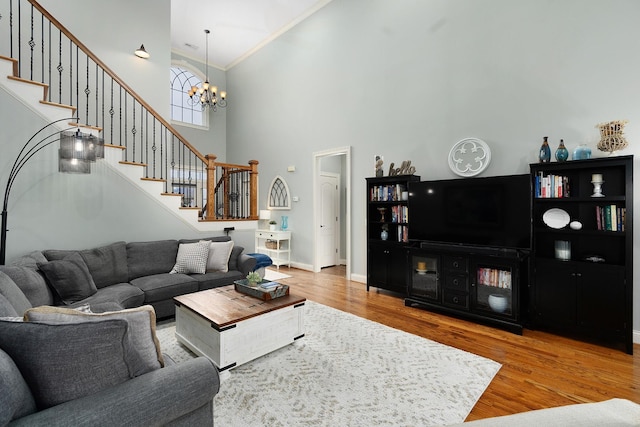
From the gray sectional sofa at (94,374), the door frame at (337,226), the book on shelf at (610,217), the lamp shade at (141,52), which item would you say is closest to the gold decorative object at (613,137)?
the book on shelf at (610,217)

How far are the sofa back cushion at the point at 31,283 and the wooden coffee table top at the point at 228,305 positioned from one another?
3.37 feet

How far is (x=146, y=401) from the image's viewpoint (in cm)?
114

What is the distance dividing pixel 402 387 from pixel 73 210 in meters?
4.12

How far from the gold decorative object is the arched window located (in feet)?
26.8

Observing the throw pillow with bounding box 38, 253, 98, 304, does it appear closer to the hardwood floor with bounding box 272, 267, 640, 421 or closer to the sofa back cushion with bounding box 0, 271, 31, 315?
the sofa back cushion with bounding box 0, 271, 31, 315

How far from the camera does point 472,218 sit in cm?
373

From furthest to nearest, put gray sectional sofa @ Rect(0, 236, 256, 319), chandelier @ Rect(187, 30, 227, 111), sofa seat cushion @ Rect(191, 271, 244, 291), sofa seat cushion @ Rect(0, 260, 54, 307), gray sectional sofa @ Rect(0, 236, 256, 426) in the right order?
chandelier @ Rect(187, 30, 227, 111), sofa seat cushion @ Rect(191, 271, 244, 291), gray sectional sofa @ Rect(0, 236, 256, 319), sofa seat cushion @ Rect(0, 260, 54, 307), gray sectional sofa @ Rect(0, 236, 256, 426)

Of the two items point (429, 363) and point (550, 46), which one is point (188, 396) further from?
point (550, 46)

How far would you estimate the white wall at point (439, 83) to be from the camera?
3.21 m

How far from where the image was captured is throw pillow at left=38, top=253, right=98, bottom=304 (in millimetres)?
2760

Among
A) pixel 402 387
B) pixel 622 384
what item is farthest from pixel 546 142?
pixel 402 387

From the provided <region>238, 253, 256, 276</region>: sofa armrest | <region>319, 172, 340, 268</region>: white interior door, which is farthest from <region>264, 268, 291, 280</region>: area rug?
<region>238, 253, 256, 276</region>: sofa armrest

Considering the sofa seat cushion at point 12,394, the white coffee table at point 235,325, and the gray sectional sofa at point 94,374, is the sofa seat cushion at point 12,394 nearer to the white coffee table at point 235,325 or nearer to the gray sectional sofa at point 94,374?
the gray sectional sofa at point 94,374

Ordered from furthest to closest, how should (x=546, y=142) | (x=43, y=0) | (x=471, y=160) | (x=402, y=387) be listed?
(x=43, y=0) → (x=471, y=160) → (x=546, y=142) → (x=402, y=387)
